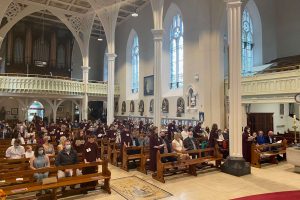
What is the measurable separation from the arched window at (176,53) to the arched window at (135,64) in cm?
503

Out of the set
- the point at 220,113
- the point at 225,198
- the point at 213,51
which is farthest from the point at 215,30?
the point at 225,198

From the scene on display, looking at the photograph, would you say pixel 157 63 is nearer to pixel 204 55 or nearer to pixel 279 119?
pixel 204 55

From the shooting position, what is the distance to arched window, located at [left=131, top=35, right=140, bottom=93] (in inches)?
963

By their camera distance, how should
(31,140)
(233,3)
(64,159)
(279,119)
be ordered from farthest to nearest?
(279,119) < (31,140) < (233,3) < (64,159)

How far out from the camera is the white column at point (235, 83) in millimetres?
8398

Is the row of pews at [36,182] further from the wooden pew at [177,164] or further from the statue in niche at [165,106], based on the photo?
the statue in niche at [165,106]

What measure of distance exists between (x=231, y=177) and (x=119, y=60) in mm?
20357

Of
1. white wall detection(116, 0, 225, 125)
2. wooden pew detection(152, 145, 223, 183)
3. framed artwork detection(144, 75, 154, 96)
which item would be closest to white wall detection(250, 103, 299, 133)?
white wall detection(116, 0, 225, 125)

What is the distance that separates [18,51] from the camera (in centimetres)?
2466

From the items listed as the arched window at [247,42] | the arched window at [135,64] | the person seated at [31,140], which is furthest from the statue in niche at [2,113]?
the arched window at [247,42]

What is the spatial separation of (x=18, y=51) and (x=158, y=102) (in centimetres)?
1804

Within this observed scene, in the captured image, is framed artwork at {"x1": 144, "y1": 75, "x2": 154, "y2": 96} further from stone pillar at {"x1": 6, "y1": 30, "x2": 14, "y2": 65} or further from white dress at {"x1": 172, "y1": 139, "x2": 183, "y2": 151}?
stone pillar at {"x1": 6, "y1": 30, "x2": 14, "y2": 65}

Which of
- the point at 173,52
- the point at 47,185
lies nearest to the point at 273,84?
the point at 173,52

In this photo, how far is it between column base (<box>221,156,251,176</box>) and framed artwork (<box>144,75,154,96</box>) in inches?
514
